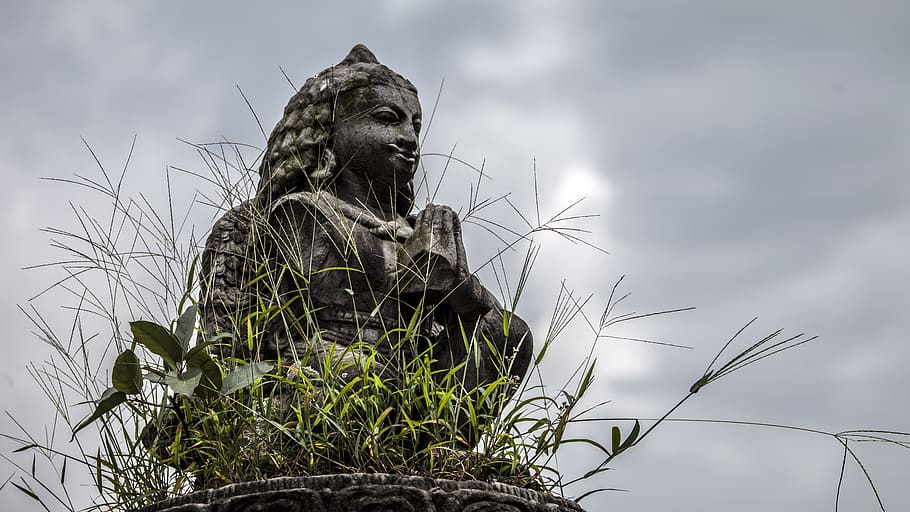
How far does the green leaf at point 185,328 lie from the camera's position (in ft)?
11.8

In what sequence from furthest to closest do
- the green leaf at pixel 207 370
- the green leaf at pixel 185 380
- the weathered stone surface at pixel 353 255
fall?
the weathered stone surface at pixel 353 255 < the green leaf at pixel 207 370 < the green leaf at pixel 185 380

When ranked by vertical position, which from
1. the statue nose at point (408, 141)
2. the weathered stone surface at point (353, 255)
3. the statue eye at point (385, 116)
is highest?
the statue eye at point (385, 116)

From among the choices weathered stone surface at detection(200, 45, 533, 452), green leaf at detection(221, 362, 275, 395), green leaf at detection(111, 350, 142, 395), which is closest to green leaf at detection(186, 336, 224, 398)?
green leaf at detection(221, 362, 275, 395)

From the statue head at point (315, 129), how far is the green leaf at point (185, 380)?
1504mm

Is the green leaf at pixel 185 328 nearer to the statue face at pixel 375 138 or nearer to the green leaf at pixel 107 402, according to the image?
the green leaf at pixel 107 402

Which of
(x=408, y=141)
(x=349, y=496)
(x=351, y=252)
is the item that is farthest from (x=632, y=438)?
(x=408, y=141)

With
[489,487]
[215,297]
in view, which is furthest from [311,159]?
[489,487]

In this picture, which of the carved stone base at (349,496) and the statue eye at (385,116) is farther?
the statue eye at (385,116)

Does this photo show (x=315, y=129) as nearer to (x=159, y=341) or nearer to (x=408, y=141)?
(x=408, y=141)

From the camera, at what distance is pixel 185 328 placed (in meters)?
3.61

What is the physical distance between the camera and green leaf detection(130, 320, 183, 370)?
138 inches

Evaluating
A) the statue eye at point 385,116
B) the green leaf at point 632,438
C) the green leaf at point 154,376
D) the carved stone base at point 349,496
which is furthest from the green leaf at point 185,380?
the statue eye at point 385,116

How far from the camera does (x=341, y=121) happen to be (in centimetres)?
504

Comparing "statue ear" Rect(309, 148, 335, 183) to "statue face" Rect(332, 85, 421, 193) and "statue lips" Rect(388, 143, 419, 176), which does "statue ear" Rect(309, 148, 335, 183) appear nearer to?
"statue face" Rect(332, 85, 421, 193)
